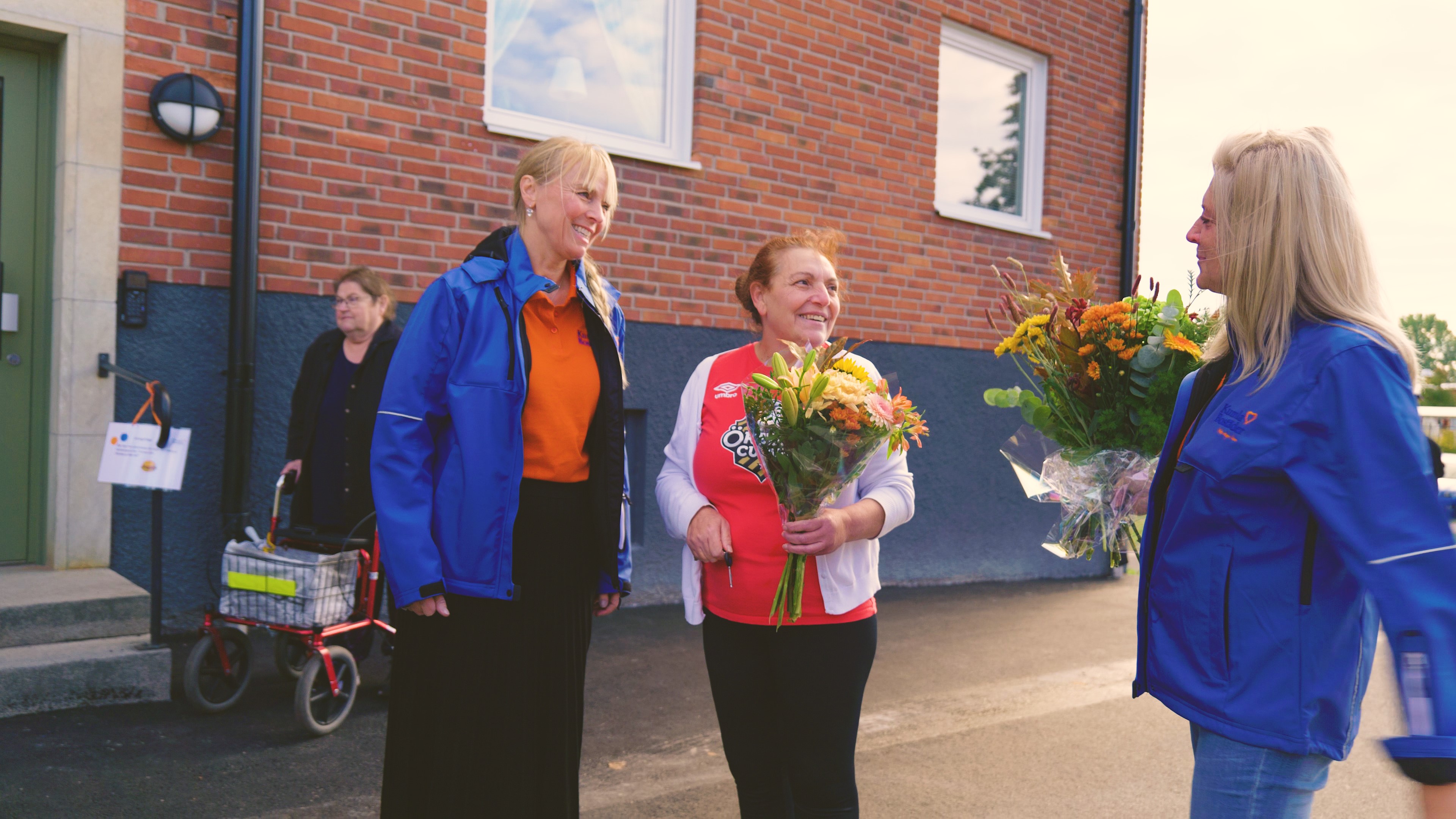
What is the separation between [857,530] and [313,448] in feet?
11.1

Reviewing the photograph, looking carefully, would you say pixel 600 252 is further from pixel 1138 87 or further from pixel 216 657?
pixel 1138 87

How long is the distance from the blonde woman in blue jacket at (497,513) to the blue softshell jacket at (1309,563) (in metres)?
1.49

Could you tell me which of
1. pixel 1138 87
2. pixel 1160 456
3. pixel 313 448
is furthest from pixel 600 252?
pixel 1138 87

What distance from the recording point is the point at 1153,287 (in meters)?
2.45

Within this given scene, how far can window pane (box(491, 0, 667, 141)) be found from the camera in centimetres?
641

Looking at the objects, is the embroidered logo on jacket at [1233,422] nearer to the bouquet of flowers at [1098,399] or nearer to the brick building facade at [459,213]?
the bouquet of flowers at [1098,399]

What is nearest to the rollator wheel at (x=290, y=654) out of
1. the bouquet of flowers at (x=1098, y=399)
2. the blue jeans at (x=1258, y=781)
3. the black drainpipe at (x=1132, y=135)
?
the bouquet of flowers at (x=1098, y=399)

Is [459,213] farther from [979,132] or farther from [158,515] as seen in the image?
[979,132]

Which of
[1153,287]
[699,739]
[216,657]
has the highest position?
[1153,287]

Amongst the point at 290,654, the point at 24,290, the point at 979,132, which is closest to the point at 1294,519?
the point at 290,654

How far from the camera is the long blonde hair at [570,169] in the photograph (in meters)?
2.66

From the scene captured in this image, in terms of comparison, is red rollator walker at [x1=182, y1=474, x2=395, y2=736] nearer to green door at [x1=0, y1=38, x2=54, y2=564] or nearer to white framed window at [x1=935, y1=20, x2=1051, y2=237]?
green door at [x1=0, y1=38, x2=54, y2=564]

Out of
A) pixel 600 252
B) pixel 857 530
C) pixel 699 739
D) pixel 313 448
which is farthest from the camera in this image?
pixel 600 252

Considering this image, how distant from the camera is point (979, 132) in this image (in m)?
9.02
